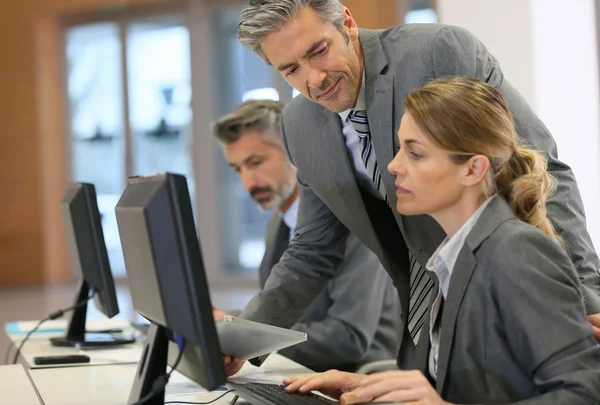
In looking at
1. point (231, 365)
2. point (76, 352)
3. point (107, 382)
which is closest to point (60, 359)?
point (76, 352)

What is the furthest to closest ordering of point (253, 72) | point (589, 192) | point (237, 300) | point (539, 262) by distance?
point (253, 72) → point (237, 300) → point (589, 192) → point (539, 262)

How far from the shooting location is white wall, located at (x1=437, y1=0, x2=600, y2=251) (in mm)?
3438

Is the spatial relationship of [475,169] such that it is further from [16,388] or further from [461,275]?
[16,388]

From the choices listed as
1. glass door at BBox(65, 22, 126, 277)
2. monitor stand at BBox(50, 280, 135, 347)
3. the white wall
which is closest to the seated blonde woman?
monitor stand at BBox(50, 280, 135, 347)

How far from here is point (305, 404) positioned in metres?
1.42

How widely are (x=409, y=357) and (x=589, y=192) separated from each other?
1.62 meters

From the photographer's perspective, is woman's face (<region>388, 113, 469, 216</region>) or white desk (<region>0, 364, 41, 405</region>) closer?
woman's face (<region>388, 113, 469, 216</region>)

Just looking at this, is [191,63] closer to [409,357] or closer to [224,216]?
[224,216]

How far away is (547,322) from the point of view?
51.1 inches

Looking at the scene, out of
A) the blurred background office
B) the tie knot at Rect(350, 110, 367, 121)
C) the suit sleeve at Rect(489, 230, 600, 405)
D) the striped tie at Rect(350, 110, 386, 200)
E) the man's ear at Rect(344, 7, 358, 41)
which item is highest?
the man's ear at Rect(344, 7, 358, 41)

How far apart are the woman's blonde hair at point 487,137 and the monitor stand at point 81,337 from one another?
1516 mm

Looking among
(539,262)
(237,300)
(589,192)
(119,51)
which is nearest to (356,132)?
(539,262)

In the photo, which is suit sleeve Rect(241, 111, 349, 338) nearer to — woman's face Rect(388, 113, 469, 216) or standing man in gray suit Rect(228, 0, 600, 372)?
standing man in gray suit Rect(228, 0, 600, 372)

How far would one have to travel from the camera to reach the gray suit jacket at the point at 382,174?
176cm
